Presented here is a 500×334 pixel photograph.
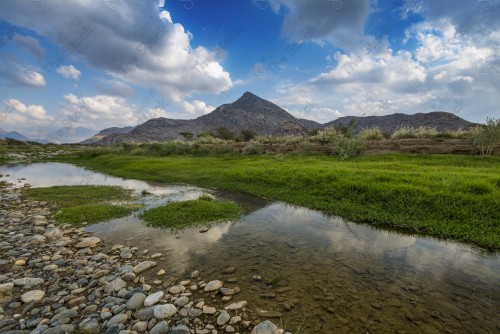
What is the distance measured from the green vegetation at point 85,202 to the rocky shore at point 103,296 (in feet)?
9.49

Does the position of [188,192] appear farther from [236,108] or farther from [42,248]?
[236,108]

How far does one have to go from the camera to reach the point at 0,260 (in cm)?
693

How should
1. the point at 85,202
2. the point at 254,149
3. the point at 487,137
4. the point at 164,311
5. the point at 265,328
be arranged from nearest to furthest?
the point at 265,328 → the point at 164,311 → the point at 85,202 → the point at 487,137 → the point at 254,149

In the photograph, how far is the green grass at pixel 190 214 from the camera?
34.1ft

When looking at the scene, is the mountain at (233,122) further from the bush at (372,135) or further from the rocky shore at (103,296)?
the rocky shore at (103,296)

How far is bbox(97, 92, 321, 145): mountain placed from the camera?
15775 cm

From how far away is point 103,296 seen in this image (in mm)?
5434

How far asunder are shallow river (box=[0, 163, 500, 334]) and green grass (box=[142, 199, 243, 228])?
2.25 feet

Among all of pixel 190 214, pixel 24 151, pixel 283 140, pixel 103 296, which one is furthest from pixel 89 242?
pixel 24 151

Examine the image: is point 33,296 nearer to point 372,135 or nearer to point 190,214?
point 190,214

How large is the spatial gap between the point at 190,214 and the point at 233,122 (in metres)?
151

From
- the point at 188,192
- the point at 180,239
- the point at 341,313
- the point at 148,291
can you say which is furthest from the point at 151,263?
the point at 188,192

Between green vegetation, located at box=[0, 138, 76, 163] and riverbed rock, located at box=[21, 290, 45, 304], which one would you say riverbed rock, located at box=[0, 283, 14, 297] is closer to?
riverbed rock, located at box=[21, 290, 45, 304]

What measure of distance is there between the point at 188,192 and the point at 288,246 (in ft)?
35.6
